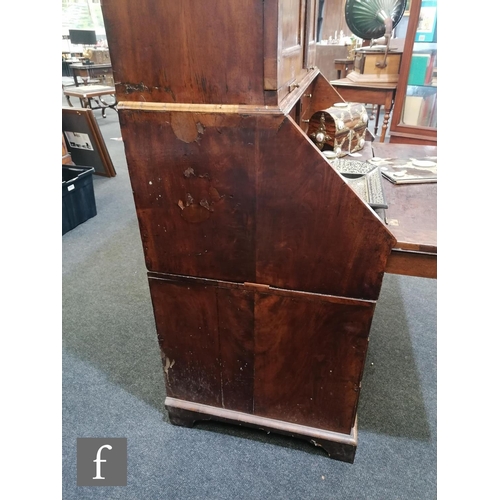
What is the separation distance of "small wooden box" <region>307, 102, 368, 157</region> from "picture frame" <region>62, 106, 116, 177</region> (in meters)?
2.31

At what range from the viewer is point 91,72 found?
6.77 metres

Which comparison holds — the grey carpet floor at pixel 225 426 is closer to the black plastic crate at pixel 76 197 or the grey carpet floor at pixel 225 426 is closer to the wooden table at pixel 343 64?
the black plastic crate at pixel 76 197

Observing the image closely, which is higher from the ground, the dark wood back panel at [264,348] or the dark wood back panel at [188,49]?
the dark wood back panel at [188,49]

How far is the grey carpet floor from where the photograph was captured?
3.78ft

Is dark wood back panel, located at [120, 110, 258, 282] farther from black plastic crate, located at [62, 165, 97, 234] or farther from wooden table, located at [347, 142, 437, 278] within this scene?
black plastic crate, located at [62, 165, 97, 234]

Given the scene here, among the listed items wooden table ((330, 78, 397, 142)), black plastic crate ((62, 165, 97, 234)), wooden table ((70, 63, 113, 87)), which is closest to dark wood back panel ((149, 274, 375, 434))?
black plastic crate ((62, 165, 97, 234))

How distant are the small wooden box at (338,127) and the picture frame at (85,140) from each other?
2.31 m

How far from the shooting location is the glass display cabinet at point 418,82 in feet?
7.51

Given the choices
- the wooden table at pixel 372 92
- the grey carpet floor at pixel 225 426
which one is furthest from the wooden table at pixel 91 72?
the grey carpet floor at pixel 225 426

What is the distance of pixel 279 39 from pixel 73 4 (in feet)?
30.5

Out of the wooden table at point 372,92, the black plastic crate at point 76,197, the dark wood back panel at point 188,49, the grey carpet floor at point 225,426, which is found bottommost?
the grey carpet floor at point 225,426

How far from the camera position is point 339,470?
3.91ft

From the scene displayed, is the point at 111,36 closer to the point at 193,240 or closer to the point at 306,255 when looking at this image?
the point at 193,240

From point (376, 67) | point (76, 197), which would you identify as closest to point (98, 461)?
point (76, 197)
